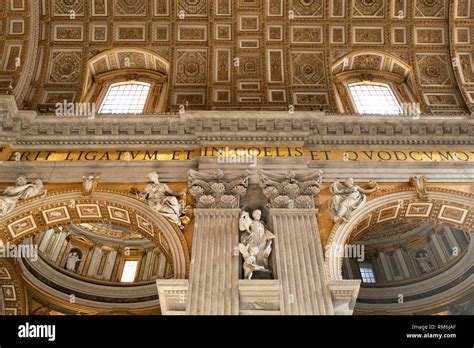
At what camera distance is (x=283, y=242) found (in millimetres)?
10773

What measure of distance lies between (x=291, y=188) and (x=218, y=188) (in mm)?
1665

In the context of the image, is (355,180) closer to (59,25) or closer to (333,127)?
(333,127)

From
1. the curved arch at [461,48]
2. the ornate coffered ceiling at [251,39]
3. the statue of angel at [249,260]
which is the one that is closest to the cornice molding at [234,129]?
the ornate coffered ceiling at [251,39]

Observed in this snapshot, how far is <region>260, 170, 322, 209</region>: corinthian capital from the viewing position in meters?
11.5

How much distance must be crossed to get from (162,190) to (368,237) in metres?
9.44

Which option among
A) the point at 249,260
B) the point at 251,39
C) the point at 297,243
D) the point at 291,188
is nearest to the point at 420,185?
the point at 291,188

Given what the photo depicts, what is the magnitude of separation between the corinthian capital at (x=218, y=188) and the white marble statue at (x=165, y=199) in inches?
14.3

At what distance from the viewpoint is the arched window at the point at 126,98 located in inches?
599

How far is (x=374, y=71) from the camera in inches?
659

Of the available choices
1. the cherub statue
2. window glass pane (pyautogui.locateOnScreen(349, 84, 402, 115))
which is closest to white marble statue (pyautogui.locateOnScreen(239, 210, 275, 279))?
the cherub statue

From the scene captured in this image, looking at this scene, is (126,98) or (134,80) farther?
(134,80)

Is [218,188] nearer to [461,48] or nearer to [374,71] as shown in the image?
[374,71]

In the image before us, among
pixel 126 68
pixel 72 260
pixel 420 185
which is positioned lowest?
pixel 420 185

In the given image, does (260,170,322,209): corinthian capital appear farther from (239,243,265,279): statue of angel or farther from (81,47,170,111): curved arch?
(81,47,170,111): curved arch
